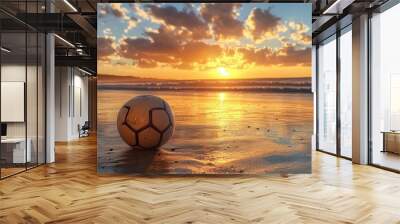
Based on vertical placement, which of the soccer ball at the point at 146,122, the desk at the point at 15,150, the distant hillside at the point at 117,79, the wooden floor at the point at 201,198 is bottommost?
the wooden floor at the point at 201,198

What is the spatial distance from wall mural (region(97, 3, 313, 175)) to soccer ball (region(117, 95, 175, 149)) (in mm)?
64

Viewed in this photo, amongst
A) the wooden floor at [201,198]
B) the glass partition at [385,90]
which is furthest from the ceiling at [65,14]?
the wooden floor at [201,198]

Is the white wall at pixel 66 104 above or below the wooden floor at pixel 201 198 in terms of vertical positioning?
above

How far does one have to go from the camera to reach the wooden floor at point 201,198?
3.73m

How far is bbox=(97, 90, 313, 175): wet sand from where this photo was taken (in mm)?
6066

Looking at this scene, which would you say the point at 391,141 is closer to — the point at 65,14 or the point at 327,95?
the point at 327,95

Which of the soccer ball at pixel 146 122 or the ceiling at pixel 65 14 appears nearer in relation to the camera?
the soccer ball at pixel 146 122

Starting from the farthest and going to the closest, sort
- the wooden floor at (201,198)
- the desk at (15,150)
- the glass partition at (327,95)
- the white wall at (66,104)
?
the white wall at (66,104) < the glass partition at (327,95) < the desk at (15,150) < the wooden floor at (201,198)

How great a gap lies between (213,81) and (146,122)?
1260 millimetres

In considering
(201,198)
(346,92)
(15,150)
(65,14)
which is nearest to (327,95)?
(346,92)

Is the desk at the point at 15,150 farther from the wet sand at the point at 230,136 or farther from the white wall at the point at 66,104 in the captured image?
the white wall at the point at 66,104

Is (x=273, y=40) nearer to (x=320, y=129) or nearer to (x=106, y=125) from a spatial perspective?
(x=106, y=125)

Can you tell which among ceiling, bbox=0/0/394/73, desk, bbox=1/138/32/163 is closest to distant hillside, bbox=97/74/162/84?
ceiling, bbox=0/0/394/73

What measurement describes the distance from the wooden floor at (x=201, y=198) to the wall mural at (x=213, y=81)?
0.37 metres
